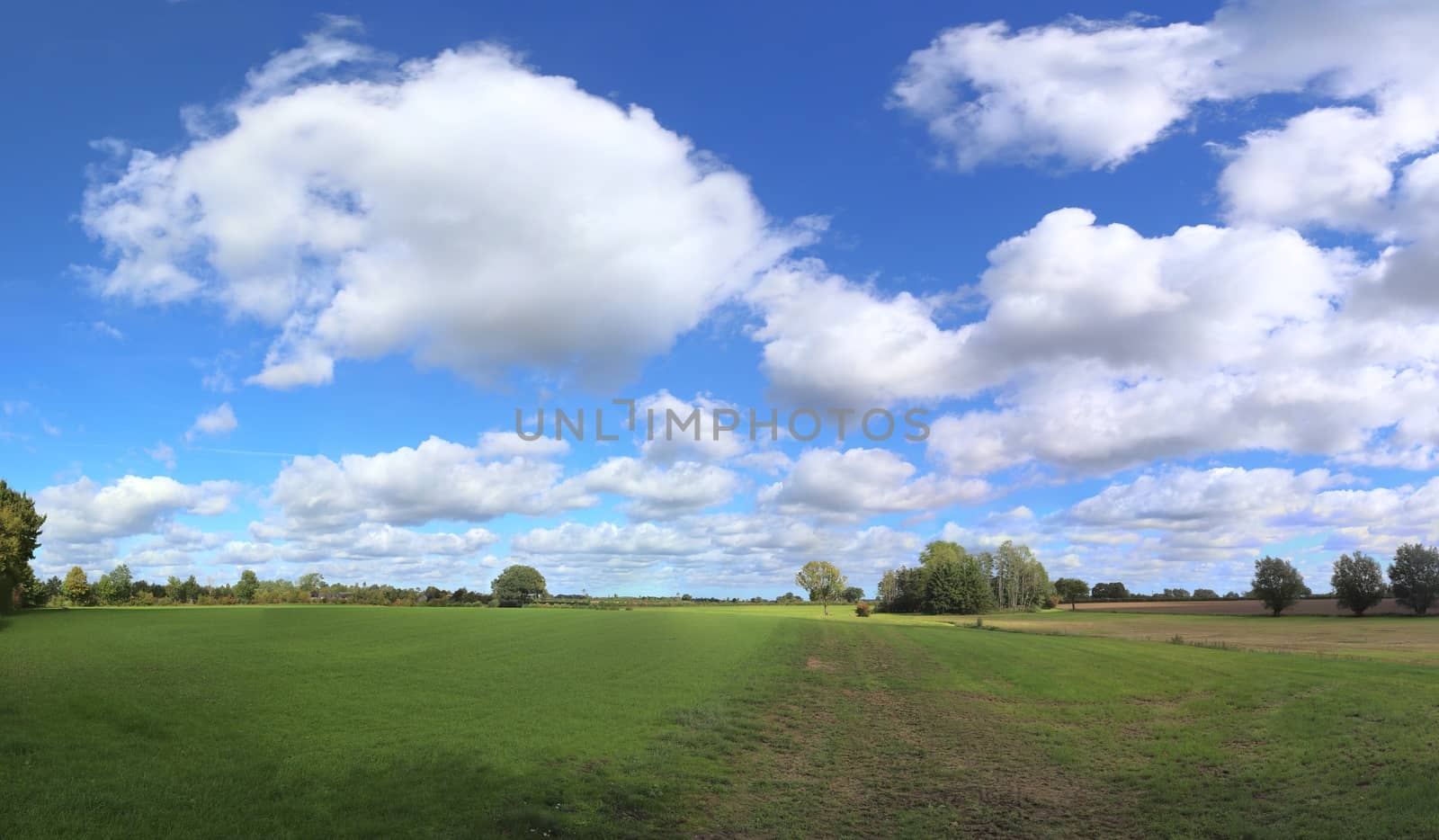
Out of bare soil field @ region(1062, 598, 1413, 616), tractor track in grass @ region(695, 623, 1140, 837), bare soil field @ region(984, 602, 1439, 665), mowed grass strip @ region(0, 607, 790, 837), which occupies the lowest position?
bare soil field @ region(1062, 598, 1413, 616)

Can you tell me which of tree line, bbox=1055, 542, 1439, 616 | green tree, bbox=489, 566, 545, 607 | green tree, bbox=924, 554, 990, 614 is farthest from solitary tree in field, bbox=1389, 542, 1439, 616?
green tree, bbox=489, 566, 545, 607

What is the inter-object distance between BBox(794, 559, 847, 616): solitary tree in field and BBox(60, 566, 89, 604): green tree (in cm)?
14491

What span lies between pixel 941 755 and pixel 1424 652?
52200 millimetres

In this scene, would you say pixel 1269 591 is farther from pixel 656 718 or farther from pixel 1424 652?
pixel 656 718

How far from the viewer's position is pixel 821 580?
197750mm

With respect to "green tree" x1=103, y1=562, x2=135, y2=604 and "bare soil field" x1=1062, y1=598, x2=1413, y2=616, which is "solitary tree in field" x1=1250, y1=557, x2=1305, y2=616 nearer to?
"bare soil field" x1=1062, y1=598, x2=1413, y2=616

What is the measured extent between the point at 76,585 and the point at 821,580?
149411 mm

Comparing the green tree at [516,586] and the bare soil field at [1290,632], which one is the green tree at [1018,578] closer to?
the bare soil field at [1290,632]

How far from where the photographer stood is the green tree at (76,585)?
103m

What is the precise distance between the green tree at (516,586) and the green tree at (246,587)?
46364 mm

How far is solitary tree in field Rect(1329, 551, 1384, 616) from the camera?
124688 mm

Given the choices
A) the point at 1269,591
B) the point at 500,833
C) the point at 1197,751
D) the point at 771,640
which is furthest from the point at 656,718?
the point at 1269,591

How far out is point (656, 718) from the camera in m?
29.4

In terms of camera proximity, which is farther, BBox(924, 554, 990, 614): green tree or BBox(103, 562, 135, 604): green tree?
BBox(924, 554, 990, 614): green tree
